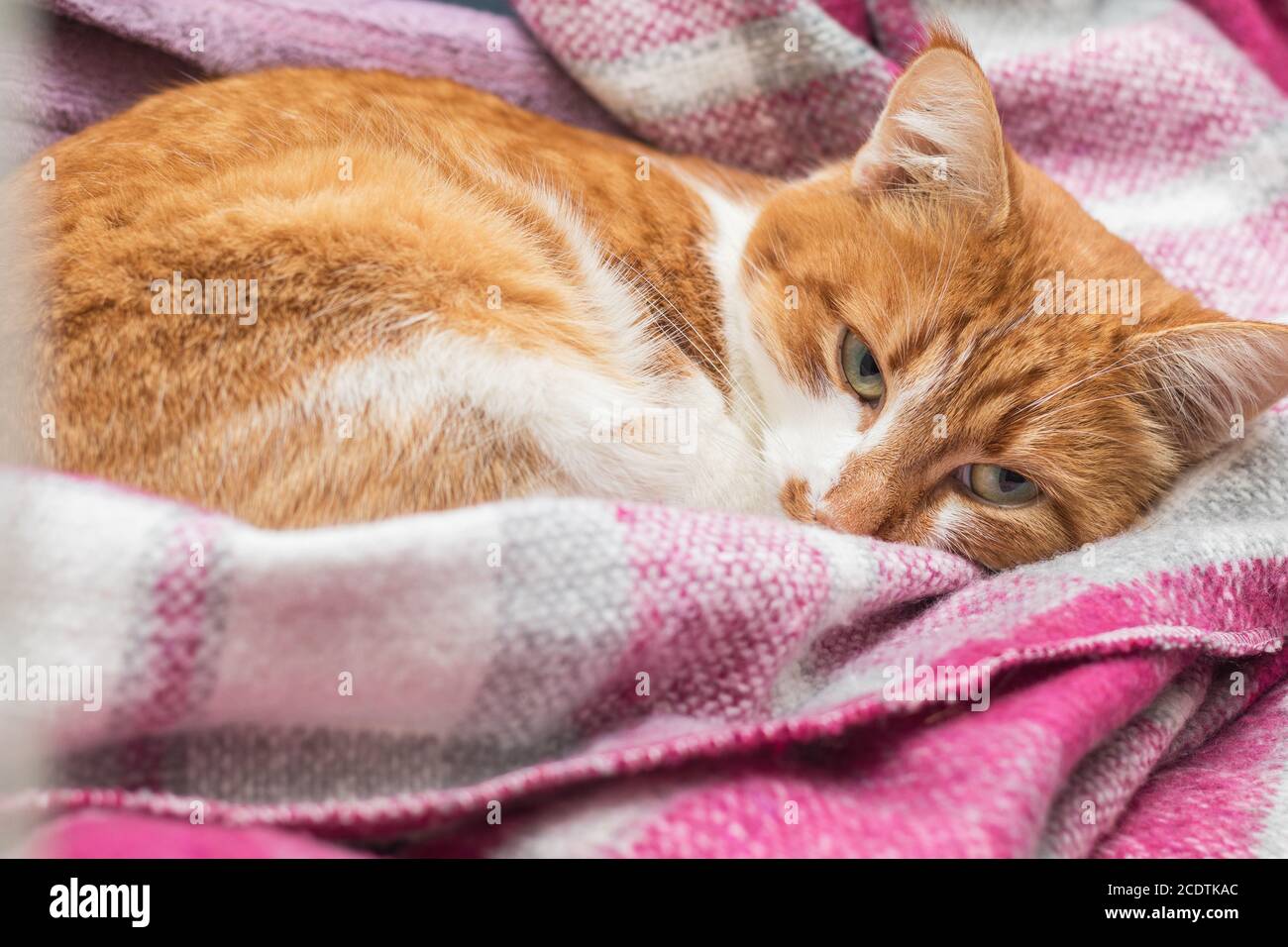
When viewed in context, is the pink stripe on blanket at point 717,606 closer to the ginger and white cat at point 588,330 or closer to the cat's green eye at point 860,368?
the ginger and white cat at point 588,330

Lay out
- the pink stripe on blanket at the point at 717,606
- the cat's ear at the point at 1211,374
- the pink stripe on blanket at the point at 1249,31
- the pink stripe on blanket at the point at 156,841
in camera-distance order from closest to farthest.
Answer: the pink stripe on blanket at the point at 156,841 → the pink stripe on blanket at the point at 717,606 → the cat's ear at the point at 1211,374 → the pink stripe on blanket at the point at 1249,31

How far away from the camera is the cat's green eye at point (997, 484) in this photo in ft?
4.87

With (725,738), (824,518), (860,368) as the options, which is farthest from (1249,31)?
(725,738)

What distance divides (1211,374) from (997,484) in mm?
314

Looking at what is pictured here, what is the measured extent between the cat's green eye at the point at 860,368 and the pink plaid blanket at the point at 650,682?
288 millimetres

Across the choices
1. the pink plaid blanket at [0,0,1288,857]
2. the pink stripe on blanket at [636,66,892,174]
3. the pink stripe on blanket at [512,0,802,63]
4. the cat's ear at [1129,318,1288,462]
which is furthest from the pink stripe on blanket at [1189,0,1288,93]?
the pink plaid blanket at [0,0,1288,857]

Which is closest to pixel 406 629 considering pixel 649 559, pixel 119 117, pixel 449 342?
pixel 649 559

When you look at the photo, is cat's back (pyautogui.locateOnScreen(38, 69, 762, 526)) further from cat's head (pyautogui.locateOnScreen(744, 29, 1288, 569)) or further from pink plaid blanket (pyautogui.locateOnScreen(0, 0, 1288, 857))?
cat's head (pyautogui.locateOnScreen(744, 29, 1288, 569))

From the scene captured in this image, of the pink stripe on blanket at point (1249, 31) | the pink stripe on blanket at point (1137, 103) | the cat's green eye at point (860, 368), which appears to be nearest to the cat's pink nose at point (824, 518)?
the cat's green eye at point (860, 368)

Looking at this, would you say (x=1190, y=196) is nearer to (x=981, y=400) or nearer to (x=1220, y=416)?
(x=1220, y=416)

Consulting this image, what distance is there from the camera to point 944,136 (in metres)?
1.53

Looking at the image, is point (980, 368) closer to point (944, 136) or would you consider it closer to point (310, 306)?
point (944, 136)

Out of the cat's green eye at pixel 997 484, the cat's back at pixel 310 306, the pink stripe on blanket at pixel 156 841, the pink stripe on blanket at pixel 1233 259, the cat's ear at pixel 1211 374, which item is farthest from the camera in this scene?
the pink stripe on blanket at pixel 1233 259

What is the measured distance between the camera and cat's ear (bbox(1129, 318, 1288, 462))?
1.37 meters
